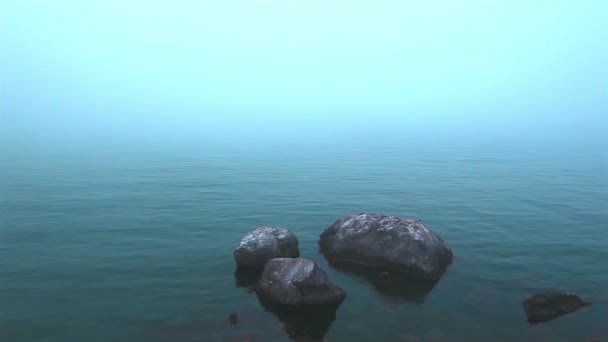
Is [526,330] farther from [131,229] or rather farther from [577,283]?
[131,229]

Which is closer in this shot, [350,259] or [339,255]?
[350,259]

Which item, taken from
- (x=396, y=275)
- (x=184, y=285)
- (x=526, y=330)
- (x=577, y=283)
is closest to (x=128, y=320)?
(x=184, y=285)

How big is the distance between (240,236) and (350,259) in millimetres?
7924

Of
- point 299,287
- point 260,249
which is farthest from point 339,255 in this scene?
point 299,287

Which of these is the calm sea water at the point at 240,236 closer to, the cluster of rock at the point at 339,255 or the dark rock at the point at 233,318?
the dark rock at the point at 233,318

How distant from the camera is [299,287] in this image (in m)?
18.4

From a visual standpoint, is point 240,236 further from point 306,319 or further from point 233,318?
point 306,319

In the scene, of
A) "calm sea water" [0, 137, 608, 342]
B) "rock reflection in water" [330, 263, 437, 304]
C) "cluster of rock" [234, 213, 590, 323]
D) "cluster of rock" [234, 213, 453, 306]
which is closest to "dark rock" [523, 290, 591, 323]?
"cluster of rock" [234, 213, 590, 323]

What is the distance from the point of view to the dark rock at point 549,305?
57.1ft

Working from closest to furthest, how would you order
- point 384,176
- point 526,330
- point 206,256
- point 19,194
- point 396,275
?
point 526,330
point 396,275
point 206,256
point 19,194
point 384,176

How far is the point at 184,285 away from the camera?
20.2m

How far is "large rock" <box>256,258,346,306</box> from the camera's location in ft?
59.7

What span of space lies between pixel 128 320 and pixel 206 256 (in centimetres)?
738

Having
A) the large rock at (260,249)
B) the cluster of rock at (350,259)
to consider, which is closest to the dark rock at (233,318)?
the cluster of rock at (350,259)
